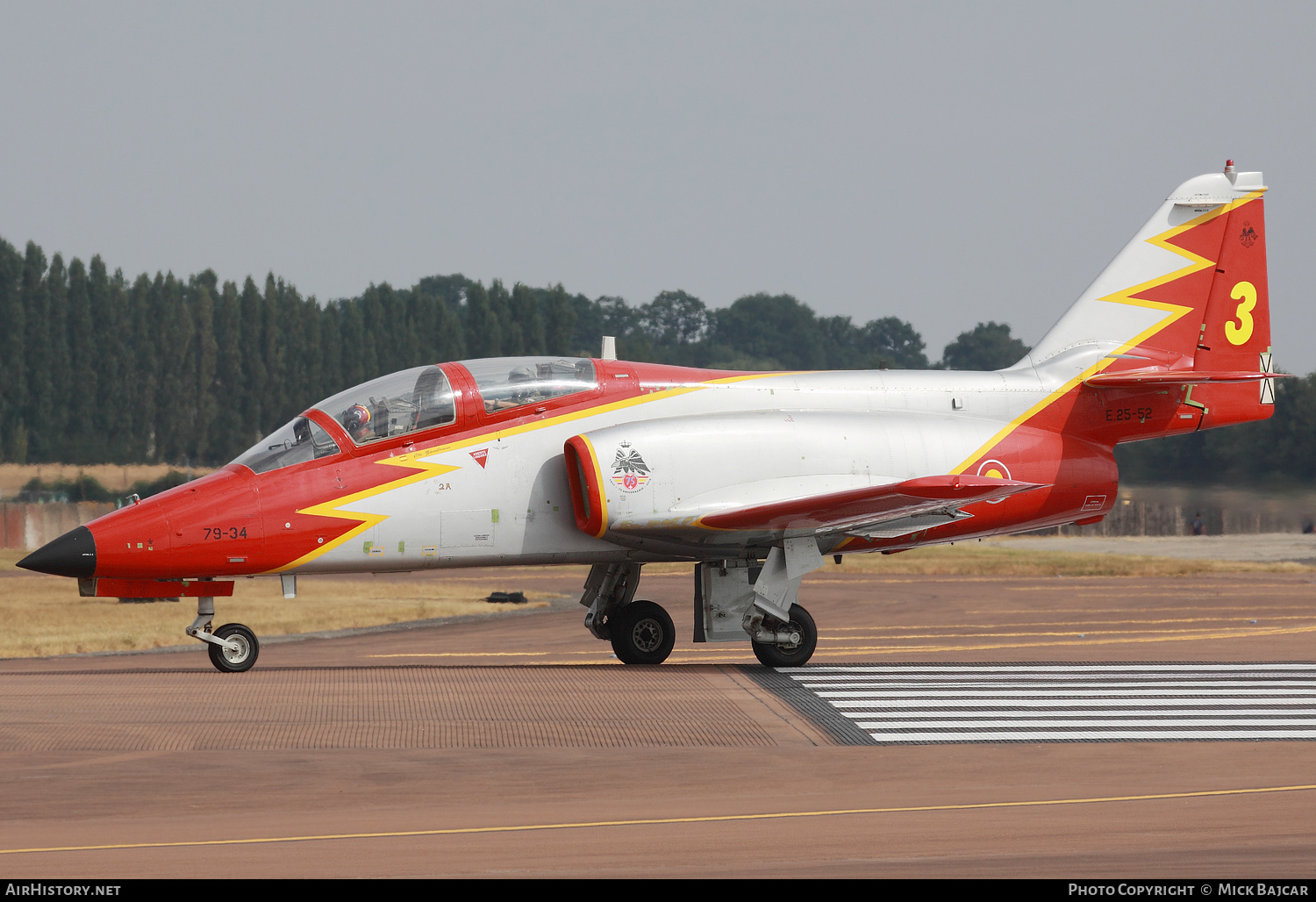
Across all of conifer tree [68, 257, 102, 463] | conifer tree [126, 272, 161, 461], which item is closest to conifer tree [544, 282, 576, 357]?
conifer tree [126, 272, 161, 461]

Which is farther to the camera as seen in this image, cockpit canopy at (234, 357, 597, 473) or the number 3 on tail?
the number 3 on tail

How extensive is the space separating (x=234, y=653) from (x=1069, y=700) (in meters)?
8.06

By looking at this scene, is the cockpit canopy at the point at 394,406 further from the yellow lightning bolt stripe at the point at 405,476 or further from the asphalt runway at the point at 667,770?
the asphalt runway at the point at 667,770

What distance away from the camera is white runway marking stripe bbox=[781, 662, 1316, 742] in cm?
1012

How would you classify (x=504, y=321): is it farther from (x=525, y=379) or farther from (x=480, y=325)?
(x=525, y=379)

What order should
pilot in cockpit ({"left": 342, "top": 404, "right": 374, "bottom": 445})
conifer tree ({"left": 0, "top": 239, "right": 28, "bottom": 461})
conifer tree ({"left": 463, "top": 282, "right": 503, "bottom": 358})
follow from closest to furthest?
1. pilot in cockpit ({"left": 342, "top": 404, "right": 374, "bottom": 445})
2. conifer tree ({"left": 0, "top": 239, "right": 28, "bottom": 461})
3. conifer tree ({"left": 463, "top": 282, "right": 503, "bottom": 358})

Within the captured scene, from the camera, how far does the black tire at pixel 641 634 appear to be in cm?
1472

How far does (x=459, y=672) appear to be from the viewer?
13.3 meters

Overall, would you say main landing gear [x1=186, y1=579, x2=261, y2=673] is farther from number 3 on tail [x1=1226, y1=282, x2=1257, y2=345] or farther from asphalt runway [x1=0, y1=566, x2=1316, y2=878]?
number 3 on tail [x1=1226, y1=282, x2=1257, y2=345]

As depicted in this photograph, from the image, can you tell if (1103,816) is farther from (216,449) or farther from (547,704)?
(216,449)

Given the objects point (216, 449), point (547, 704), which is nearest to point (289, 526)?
point (547, 704)

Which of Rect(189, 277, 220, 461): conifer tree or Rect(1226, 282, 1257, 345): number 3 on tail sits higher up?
Rect(189, 277, 220, 461): conifer tree

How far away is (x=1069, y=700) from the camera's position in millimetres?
11836

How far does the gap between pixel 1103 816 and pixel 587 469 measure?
7090 mm
